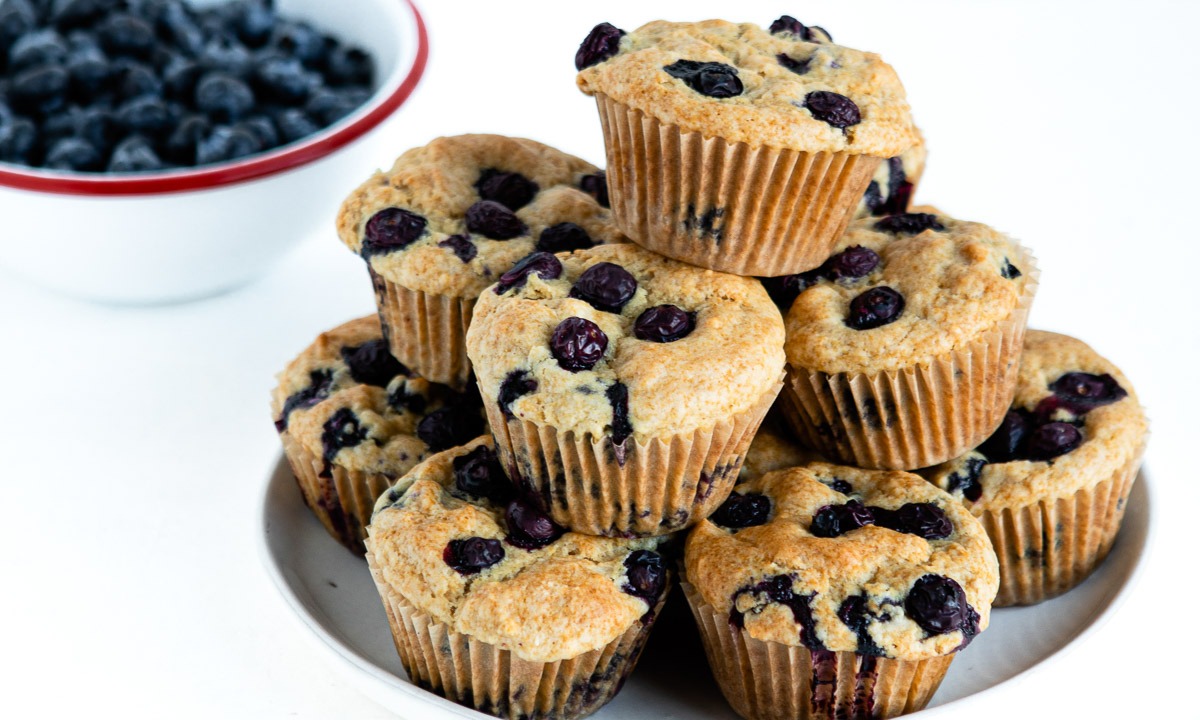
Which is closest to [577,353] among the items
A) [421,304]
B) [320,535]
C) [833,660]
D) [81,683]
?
[421,304]

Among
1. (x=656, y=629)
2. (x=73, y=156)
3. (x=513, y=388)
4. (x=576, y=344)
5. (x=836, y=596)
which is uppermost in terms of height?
(x=576, y=344)

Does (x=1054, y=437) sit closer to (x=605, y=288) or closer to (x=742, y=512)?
(x=742, y=512)

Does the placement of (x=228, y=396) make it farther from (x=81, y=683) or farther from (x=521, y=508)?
(x=521, y=508)

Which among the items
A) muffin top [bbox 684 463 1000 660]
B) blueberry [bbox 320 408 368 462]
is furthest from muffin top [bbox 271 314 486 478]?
muffin top [bbox 684 463 1000 660]

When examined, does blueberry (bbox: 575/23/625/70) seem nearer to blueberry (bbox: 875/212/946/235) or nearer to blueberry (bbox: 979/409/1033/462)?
blueberry (bbox: 875/212/946/235)

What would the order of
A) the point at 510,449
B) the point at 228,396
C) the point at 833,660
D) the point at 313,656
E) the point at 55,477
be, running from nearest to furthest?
the point at 833,660
the point at 510,449
the point at 313,656
the point at 55,477
the point at 228,396

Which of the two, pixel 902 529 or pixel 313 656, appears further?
pixel 313 656

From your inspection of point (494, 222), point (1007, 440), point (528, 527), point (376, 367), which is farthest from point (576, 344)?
point (1007, 440)
